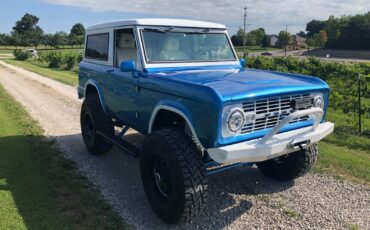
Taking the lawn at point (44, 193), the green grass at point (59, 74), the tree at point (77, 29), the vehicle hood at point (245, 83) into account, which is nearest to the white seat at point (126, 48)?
the vehicle hood at point (245, 83)

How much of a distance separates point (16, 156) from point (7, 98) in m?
6.80

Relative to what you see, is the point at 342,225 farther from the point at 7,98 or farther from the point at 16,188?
the point at 7,98

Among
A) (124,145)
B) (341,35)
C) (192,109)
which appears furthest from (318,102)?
(341,35)

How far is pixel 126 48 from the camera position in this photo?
5227mm

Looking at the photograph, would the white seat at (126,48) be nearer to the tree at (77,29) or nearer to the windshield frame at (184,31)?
the windshield frame at (184,31)

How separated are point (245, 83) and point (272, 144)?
0.73m

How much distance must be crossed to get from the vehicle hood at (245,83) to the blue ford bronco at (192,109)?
11 mm

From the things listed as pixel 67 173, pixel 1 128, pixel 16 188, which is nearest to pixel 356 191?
pixel 67 173

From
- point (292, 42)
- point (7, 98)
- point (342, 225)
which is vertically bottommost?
point (342, 225)

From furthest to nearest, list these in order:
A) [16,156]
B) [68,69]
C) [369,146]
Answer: [68,69] → [369,146] → [16,156]

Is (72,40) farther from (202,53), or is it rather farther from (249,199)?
(249,199)

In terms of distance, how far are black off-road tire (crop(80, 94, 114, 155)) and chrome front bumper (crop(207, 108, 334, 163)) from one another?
2787mm

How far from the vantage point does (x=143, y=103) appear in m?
4.54

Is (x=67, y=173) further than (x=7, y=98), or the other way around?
(x=7, y=98)
